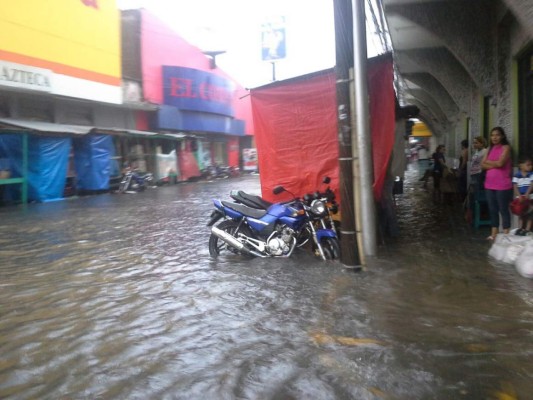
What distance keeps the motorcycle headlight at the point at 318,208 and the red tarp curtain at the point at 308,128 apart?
92cm

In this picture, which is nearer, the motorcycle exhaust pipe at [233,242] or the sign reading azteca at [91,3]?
the motorcycle exhaust pipe at [233,242]

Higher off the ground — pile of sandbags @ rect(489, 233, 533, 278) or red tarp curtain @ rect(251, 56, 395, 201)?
red tarp curtain @ rect(251, 56, 395, 201)

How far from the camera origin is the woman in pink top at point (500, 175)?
21.9 ft

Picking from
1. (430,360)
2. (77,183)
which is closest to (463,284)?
(430,360)

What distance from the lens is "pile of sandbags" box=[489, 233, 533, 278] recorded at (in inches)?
209

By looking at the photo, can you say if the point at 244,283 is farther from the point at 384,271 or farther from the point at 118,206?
the point at 118,206

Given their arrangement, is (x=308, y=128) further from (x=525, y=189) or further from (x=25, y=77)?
(x=25, y=77)

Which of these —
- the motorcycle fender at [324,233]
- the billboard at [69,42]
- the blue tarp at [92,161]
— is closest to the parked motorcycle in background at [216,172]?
the billboard at [69,42]

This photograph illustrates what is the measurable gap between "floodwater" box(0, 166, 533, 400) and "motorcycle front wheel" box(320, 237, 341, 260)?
9.2 inches

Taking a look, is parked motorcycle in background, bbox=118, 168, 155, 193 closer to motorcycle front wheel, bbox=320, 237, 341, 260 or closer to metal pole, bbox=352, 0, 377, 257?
motorcycle front wheel, bbox=320, 237, 341, 260

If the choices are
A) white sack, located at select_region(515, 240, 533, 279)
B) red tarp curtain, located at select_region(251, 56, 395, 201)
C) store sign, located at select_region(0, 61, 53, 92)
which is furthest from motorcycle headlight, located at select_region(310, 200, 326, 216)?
store sign, located at select_region(0, 61, 53, 92)

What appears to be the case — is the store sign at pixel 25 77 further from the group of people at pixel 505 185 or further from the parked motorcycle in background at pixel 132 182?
the group of people at pixel 505 185

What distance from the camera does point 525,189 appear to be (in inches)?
251

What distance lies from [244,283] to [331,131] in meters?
3.00
